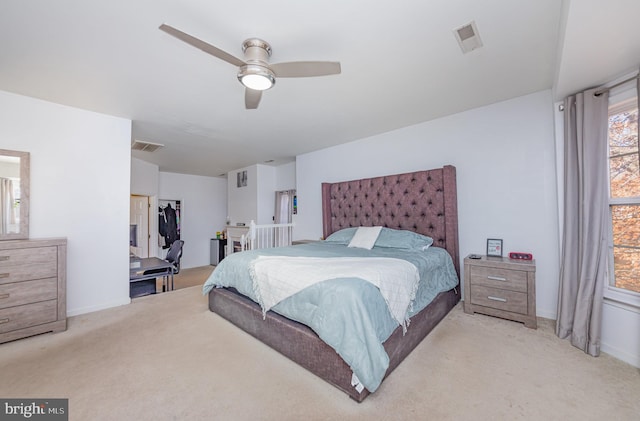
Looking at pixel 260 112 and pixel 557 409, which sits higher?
pixel 260 112

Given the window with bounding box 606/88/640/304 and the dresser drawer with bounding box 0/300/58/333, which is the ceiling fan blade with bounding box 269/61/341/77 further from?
the dresser drawer with bounding box 0/300/58/333

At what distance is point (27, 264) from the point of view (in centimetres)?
237

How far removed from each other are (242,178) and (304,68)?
5023 mm

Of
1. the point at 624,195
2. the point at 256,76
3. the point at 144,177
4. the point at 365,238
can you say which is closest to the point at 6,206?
the point at 256,76

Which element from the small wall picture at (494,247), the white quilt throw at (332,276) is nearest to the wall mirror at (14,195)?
the white quilt throw at (332,276)

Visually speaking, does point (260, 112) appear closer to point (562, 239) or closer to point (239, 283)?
point (239, 283)

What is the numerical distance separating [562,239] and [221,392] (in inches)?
117

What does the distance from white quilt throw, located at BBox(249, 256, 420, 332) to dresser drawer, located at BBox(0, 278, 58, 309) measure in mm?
1972

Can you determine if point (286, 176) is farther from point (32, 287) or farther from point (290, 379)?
point (290, 379)

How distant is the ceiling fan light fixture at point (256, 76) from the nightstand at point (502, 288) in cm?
259

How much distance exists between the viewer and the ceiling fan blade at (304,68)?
1.69 m

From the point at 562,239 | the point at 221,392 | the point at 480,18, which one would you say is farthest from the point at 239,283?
the point at 562,239

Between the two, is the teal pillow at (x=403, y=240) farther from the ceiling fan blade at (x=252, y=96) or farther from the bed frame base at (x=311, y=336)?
the ceiling fan blade at (x=252, y=96)

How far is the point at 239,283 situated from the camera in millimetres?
2467
